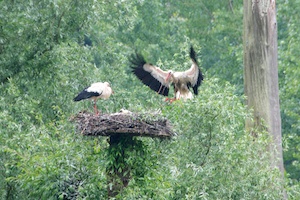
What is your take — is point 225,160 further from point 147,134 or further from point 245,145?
point 147,134

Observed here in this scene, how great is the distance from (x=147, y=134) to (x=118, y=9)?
7655 mm

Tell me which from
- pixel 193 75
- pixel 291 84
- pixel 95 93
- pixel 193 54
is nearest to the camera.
A: pixel 95 93

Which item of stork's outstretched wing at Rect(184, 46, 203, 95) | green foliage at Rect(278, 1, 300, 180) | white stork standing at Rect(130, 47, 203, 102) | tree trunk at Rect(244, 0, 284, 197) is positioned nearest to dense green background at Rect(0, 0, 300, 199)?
green foliage at Rect(278, 1, 300, 180)

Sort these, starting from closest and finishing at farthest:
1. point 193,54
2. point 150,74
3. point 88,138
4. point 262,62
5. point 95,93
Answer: point 88,138, point 95,93, point 193,54, point 150,74, point 262,62

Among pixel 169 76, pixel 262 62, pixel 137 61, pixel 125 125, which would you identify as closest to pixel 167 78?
pixel 169 76

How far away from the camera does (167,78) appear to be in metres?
16.1

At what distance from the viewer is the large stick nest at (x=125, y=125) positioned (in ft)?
39.4

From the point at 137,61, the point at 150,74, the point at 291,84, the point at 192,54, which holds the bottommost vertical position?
the point at 291,84

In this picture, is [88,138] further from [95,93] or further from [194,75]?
[194,75]

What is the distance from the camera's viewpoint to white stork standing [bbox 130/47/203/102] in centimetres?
Result: 1603

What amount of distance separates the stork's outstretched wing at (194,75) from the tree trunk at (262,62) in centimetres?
100

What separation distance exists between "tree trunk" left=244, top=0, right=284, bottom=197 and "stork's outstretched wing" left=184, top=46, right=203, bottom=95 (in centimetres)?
100

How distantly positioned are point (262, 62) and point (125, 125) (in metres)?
5.20

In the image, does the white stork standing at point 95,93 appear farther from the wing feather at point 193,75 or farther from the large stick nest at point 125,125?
the large stick nest at point 125,125
